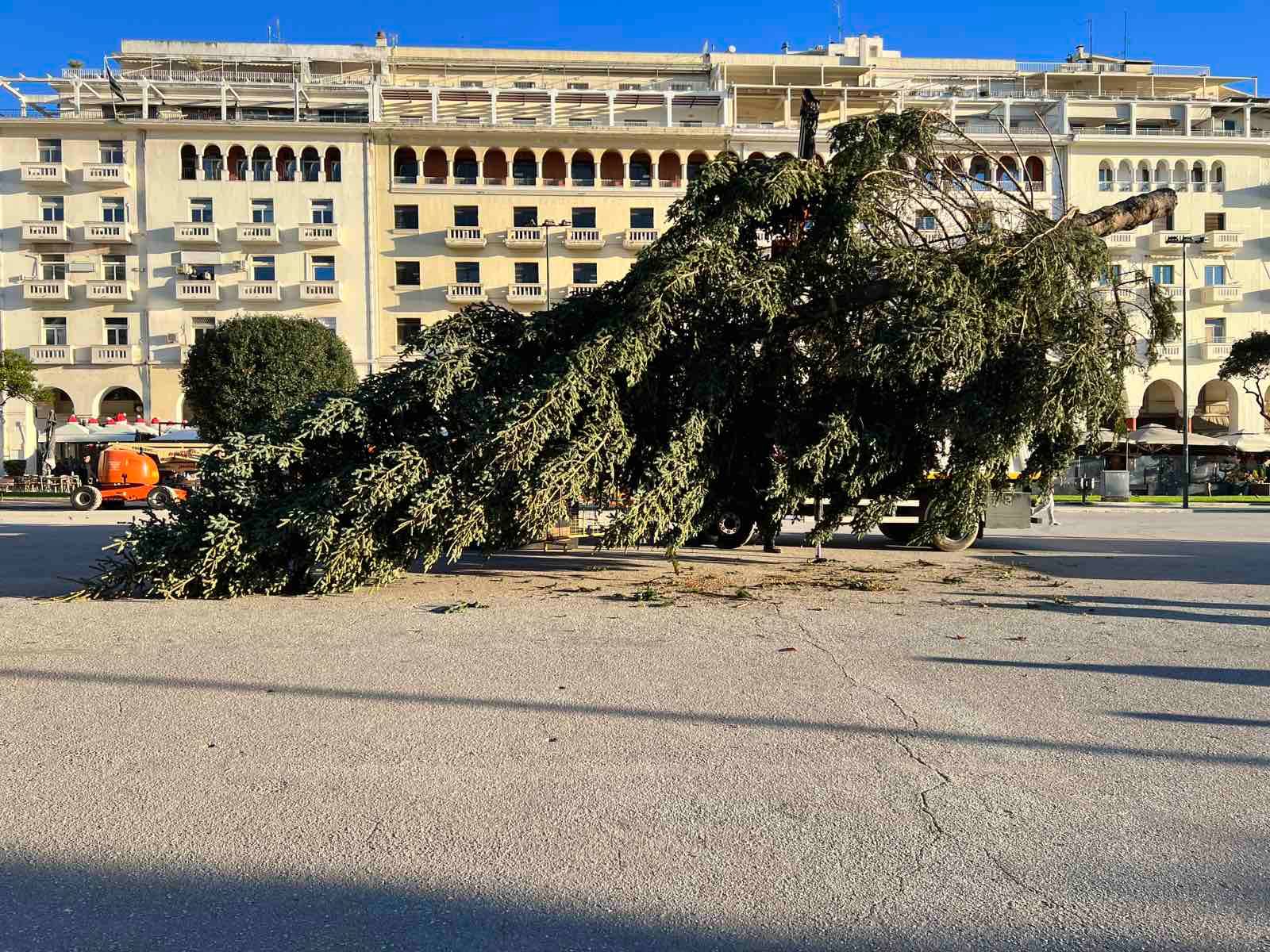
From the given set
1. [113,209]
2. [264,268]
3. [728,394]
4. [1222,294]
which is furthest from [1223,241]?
[113,209]

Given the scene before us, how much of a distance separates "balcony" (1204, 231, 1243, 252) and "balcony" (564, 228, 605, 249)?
36.3m

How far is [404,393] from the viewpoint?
404 inches

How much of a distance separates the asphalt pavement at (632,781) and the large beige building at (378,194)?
4218 cm

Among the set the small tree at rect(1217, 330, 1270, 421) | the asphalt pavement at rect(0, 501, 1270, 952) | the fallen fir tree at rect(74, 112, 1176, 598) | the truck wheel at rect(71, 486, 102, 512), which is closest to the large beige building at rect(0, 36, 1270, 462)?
the small tree at rect(1217, 330, 1270, 421)

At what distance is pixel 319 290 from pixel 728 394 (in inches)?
1779

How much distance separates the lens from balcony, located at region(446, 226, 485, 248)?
5169 cm

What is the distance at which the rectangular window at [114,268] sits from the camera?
5050cm

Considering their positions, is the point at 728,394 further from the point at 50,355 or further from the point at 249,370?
the point at 50,355

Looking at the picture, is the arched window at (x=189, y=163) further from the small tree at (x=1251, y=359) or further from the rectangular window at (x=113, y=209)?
the small tree at (x=1251, y=359)

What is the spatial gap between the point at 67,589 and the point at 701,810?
9.55m

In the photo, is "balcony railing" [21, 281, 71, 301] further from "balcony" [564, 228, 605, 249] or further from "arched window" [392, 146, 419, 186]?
"balcony" [564, 228, 605, 249]

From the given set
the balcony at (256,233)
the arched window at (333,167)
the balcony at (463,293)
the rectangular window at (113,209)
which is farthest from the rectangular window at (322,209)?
the rectangular window at (113,209)

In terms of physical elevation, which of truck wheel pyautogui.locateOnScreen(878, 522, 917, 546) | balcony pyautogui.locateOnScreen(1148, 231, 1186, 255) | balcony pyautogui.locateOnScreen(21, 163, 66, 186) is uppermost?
balcony pyautogui.locateOnScreen(21, 163, 66, 186)

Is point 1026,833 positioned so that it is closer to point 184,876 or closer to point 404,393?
point 184,876
